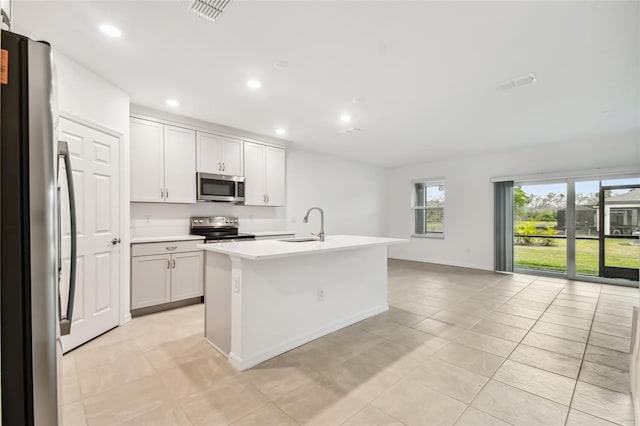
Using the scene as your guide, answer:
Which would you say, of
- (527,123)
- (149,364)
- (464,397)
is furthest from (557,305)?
(149,364)

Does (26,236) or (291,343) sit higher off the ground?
(26,236)

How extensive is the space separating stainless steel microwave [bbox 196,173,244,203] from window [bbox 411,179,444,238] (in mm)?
4883

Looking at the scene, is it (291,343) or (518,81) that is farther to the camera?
(518,81)

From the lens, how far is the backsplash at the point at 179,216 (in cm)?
387

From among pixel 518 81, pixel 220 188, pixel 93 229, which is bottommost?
pixel 93 229

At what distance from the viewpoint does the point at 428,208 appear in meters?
7.41

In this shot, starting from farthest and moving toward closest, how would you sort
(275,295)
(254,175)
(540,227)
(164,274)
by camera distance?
(540,227) → (254,175) → (164,274) → (275,295)

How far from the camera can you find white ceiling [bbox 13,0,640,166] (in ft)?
6.47

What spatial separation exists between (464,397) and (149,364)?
2.37m

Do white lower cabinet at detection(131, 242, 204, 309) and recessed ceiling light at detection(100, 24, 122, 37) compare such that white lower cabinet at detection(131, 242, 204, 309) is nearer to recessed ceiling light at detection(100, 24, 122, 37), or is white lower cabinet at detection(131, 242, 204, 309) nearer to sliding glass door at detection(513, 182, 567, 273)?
recessed ceiling light at detection(100, 24, 122, 37)

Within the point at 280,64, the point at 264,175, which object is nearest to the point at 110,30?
the point at 280,64

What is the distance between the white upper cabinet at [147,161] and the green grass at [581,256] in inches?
268

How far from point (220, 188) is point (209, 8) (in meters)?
2.70

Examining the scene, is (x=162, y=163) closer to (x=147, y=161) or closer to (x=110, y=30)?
(x=147, y=161)
